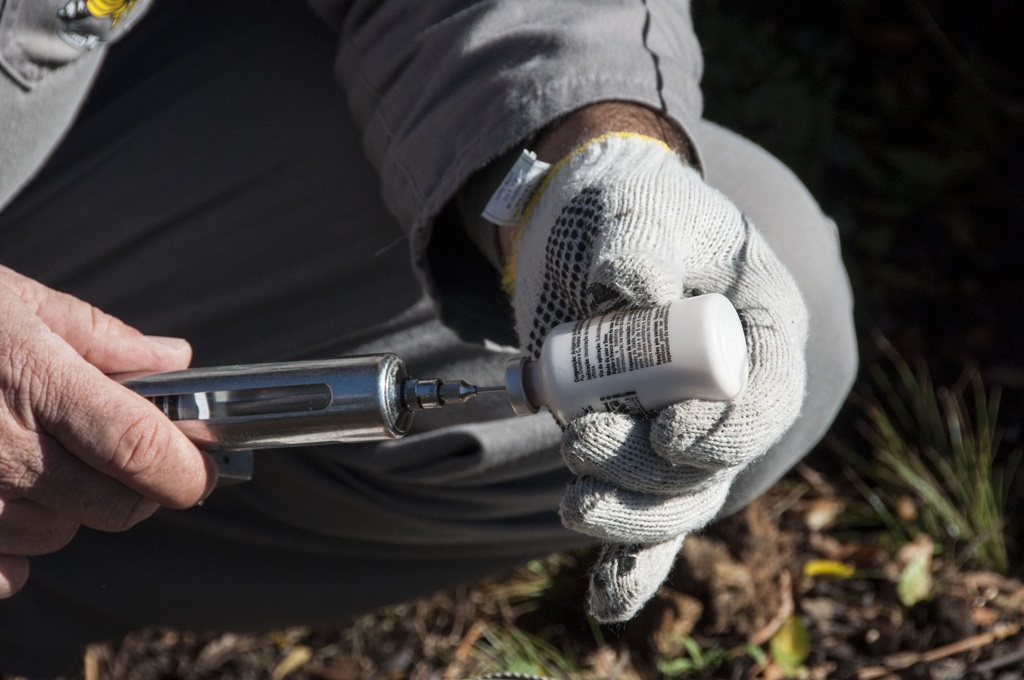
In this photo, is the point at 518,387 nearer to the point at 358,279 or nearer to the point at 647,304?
the point at 647,304

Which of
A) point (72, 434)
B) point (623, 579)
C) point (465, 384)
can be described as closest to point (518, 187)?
point (465, 384)

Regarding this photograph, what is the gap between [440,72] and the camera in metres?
1.30

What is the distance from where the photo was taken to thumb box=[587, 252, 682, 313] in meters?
0.98

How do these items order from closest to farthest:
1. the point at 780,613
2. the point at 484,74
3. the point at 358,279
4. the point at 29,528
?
the point at 29,528 < the point at 484,74 < the point at 358,279 < the point at 780,613

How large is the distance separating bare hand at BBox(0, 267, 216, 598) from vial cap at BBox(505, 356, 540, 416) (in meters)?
0.38

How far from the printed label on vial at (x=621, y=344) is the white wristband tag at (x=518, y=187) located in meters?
0.28

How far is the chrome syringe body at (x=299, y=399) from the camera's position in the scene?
3.36ft

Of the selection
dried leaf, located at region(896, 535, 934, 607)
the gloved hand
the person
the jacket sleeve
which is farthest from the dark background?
the gloved hand

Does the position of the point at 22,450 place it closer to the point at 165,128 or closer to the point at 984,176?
the point at 165,128

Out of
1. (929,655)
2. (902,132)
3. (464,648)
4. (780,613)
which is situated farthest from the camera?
(902,132)

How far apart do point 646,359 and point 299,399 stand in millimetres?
366

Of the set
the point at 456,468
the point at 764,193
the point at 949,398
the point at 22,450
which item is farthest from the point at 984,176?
the point at 22,450

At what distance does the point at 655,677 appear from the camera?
176 cm

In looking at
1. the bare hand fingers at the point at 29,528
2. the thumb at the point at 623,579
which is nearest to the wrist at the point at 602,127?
the thumb at the point at 623,579
